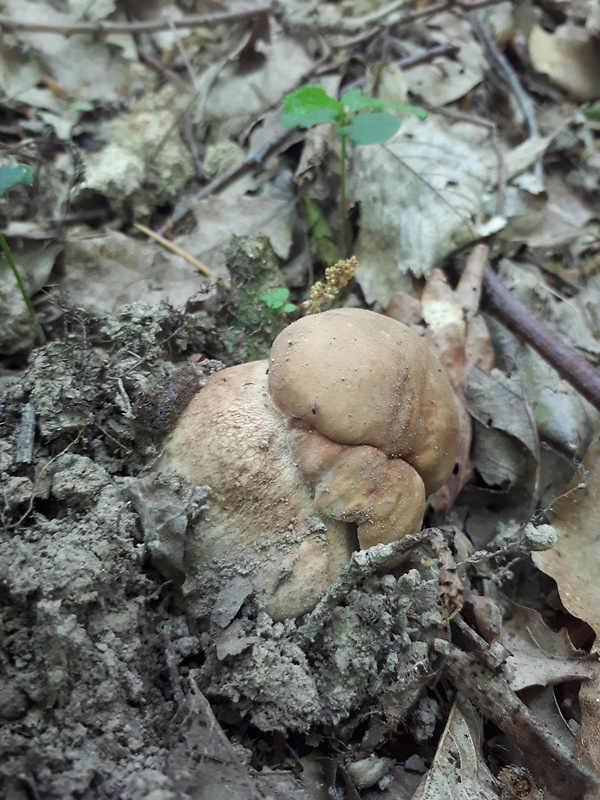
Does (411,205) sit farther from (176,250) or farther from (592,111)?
(592,111)

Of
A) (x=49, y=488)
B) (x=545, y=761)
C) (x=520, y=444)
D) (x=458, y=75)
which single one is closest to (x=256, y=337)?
(x=49, y=488)

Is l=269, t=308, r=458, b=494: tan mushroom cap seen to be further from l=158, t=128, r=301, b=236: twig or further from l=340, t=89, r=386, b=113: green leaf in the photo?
l=158, t=128, r=301, b=236: twig

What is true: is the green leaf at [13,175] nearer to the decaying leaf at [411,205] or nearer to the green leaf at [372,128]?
the green leaf at [372,128]

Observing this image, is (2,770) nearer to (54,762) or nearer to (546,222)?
(54,762)

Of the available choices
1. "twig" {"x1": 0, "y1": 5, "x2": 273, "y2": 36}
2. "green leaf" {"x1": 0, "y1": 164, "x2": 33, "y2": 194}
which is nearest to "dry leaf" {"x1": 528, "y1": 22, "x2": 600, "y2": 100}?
"twig" {"x1": 0, "y1": 5, "x2": 273, "y2": 36}

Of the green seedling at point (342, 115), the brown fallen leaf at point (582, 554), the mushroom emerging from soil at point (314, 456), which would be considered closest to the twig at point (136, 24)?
the green seedling at point (342, 115)
